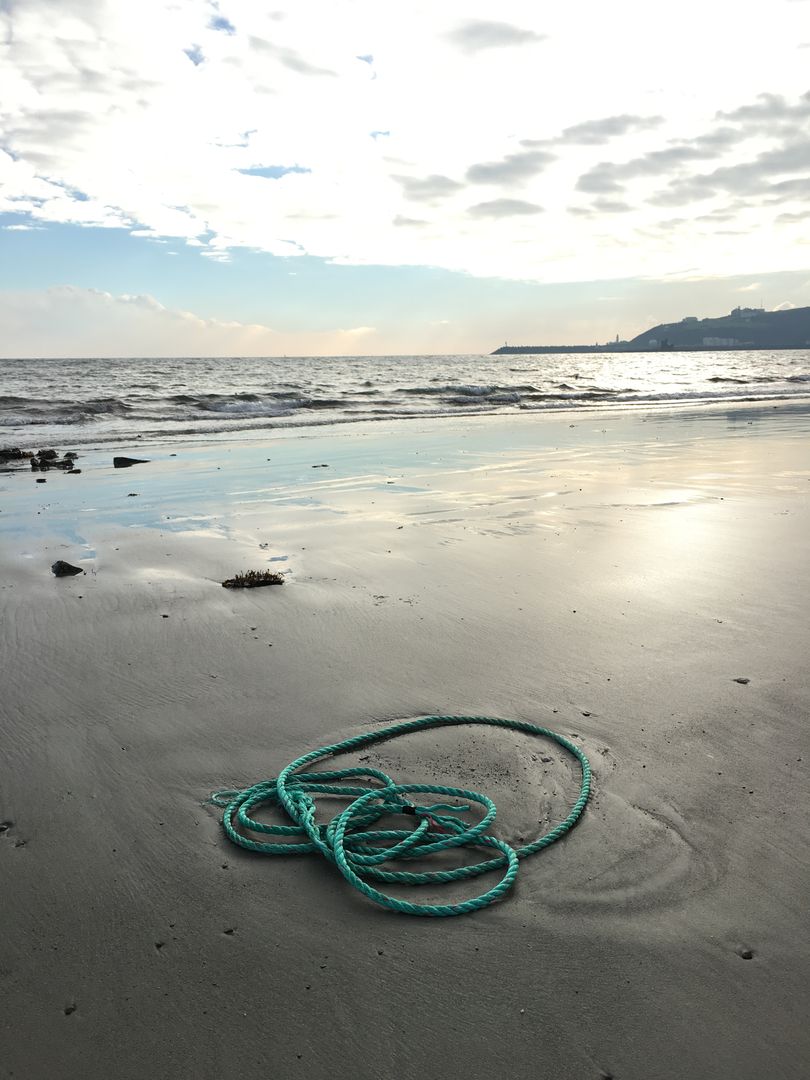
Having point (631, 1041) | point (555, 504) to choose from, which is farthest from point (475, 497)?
point (631, 1041)

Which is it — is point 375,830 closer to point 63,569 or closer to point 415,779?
point 415,779

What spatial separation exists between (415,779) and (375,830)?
1.18ft

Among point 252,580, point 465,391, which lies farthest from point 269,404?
point 252,580

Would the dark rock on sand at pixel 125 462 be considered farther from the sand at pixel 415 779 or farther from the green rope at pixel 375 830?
the green rope at pixel 375 830

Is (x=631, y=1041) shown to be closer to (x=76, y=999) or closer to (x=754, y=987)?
(x=754, y=987)

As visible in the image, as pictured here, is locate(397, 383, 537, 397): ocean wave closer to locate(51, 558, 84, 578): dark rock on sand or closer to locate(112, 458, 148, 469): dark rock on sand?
locate(112, 458, 148, 469): dark rock on sand

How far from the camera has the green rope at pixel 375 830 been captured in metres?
2.50

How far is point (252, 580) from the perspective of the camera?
5.57m

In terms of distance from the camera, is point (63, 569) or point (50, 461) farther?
point (50, 461)

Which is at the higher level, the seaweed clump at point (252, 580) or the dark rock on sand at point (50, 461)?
the dark rock on sand at point (50, 461)

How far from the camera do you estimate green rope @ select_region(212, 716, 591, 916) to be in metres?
2.50

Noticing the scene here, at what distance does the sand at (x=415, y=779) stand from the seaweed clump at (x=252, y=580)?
85 mm

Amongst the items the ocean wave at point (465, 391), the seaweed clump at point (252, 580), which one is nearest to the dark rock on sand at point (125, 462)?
the seaweed clump at point (252, 580)

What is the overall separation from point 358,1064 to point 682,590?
402 centimetres
